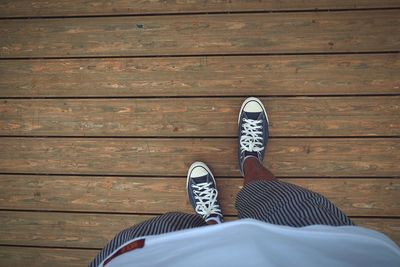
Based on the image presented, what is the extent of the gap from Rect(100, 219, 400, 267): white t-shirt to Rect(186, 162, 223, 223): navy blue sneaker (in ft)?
1.80

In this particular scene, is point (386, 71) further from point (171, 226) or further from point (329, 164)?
point (171, 226)

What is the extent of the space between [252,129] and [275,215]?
475mm

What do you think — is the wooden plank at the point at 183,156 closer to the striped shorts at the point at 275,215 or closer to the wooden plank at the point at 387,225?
the wooden plank at the point at 387,225

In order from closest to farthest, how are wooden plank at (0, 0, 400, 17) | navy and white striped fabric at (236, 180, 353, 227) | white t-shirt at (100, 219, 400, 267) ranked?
white t-shirt at (100, 219, 400, 267) < navy and white striped fabric at (236, 180, 353, 227) < wooden plank at (0, 0, 400, 17)

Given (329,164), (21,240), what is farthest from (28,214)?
(329,164)

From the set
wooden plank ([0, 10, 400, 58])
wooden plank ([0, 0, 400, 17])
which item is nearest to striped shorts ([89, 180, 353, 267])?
wooden plank ([0, 10, 400, 58])

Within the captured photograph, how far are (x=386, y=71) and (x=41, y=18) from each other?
1.30m

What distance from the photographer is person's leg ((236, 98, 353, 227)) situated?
70 centimetres

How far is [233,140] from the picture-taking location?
121 centimetres

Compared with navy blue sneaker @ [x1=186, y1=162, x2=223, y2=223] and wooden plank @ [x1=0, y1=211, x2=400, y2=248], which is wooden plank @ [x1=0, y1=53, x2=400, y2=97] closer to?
navy blue sneaker @ [x1=186, y1=162, x2=223, y2=223]

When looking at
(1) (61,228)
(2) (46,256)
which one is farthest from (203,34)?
(2) (46,256)

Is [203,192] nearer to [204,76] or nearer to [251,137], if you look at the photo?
[251,137]

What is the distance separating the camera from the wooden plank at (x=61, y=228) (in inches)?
49.8

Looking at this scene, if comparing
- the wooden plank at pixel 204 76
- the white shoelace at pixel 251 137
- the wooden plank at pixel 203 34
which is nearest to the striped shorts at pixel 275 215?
the white shoelace at pixel 251 137
